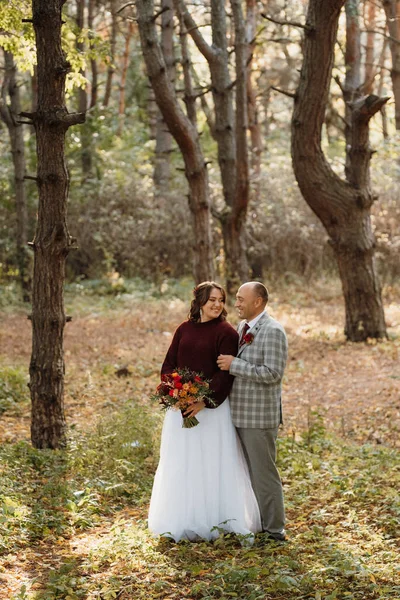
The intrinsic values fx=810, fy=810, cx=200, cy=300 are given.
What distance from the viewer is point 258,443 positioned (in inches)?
247

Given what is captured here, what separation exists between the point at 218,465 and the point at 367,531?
1.31 m

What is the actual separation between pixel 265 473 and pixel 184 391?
94 cm

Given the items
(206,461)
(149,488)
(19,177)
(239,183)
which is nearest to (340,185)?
(239,183)

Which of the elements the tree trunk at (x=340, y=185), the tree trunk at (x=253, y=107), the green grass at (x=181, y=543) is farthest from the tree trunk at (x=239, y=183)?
the green grass at (x=181, y=543)

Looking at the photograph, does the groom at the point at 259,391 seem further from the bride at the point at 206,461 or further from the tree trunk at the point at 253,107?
the tree trunk at the point at 253,107

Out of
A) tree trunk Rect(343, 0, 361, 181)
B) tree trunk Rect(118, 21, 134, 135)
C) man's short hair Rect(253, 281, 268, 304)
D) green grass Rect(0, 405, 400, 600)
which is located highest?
tree trunk Rect(118, 21, 134, 135)

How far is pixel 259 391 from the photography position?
6254 mm

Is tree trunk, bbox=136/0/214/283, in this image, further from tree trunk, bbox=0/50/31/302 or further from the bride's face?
the bride's face

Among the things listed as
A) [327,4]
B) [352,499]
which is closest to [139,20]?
[327,4]

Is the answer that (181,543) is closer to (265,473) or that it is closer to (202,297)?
(265,473)

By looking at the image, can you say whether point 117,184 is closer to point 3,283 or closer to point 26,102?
point 3,283

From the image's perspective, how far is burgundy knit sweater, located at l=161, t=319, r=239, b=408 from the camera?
6.26 m

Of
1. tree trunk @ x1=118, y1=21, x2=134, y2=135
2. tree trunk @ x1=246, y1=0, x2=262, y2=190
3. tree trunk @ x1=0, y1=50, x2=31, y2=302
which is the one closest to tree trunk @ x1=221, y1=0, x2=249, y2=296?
tree trunk @ x1=246, y1=0, x2=262, y2=190

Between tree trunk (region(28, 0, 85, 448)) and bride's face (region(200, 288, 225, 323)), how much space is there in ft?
7.99
